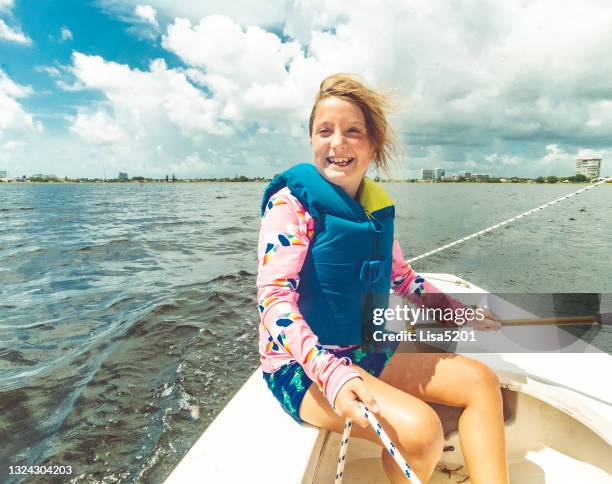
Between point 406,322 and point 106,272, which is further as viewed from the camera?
point 106,272

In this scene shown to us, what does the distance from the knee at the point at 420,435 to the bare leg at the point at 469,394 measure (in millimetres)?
232

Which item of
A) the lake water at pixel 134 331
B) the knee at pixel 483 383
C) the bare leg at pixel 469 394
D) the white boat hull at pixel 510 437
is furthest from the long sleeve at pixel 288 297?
the lake water at pixel 134 331

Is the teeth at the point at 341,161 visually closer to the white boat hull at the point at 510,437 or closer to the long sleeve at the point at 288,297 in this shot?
the long sleeve at the point at 288,297

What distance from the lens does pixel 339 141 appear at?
1.93 meters

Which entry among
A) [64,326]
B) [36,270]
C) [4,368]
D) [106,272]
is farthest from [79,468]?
[36,270]

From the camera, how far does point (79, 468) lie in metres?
2.74

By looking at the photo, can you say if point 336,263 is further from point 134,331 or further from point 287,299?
point 134,331

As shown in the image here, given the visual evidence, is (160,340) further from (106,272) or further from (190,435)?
(106,272)

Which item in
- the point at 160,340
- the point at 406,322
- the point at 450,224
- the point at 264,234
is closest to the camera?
the point at 264,234

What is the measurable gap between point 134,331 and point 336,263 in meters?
4.10

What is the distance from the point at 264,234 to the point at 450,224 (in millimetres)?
16872

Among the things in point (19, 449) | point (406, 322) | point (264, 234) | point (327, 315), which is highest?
point (264, 234)

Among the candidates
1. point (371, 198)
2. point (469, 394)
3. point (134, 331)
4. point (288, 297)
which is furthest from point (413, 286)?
point (134, 331)

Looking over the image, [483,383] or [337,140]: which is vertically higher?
[337,140]
